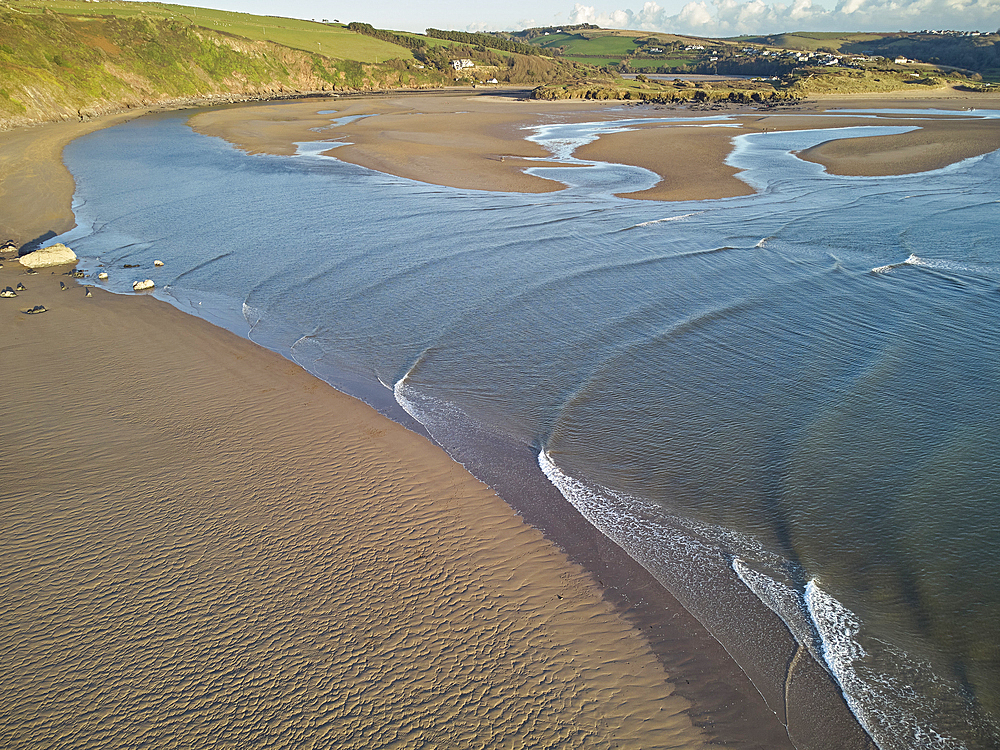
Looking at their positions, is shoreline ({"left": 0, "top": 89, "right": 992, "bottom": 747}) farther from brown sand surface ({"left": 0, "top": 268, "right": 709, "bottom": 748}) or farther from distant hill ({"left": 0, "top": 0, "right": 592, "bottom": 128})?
distant hill ({"left": 0, "top": 0, "right": 592, "bottom": 128})

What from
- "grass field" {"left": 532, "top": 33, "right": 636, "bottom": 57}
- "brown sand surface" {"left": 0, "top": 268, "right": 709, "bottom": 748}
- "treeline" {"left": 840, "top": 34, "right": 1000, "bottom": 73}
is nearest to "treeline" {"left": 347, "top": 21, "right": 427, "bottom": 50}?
"grass field" {"left": 532, "top": 33, "right": 636, "bottom": 57}

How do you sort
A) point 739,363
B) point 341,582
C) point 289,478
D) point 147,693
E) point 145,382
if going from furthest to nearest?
point 739,363
point 145,382
point 289,478
point 341,582
point 147,693

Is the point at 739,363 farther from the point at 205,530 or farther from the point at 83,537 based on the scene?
the point at 83,537

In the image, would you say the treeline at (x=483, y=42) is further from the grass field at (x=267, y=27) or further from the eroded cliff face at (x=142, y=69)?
the eroded cliff face at (x=142, y=69)

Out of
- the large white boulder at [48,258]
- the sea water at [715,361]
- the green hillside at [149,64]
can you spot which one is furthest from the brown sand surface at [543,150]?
the large white boulder at [48,258]

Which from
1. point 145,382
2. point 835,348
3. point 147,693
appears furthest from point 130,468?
point 835,348

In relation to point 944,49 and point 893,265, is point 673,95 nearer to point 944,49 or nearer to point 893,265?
point 893,265
